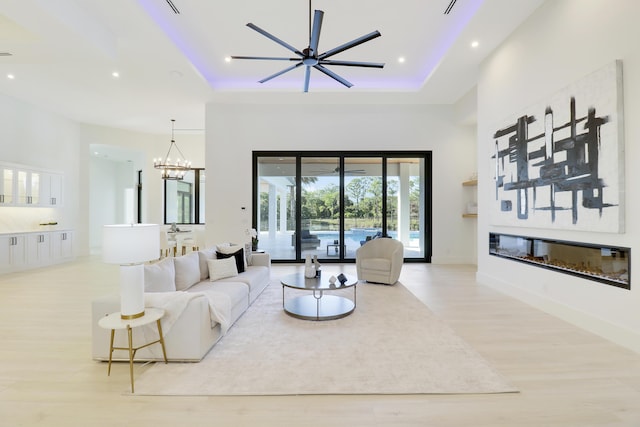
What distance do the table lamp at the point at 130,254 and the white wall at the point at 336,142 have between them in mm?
5298

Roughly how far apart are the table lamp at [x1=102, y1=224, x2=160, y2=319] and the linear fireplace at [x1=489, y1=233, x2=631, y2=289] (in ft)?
14.4

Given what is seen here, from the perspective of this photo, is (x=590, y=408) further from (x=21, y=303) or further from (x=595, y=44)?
(x=21, y=303)

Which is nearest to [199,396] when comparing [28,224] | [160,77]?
[160,77]

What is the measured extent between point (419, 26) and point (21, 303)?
7.29 meters

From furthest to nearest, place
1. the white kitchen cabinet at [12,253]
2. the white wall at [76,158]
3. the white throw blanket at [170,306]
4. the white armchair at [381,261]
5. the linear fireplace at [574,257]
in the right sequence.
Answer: the white wall at [76,158], the white kitchen cabinet at [12,253], the white armchair at [381,261], the linear fireplace at [574,257], the white throw blanket at [170,306]

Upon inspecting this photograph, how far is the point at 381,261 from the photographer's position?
18.2 ft

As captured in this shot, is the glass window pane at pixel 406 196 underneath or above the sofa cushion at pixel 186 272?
above

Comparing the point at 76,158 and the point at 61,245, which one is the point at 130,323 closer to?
the point at 61,245

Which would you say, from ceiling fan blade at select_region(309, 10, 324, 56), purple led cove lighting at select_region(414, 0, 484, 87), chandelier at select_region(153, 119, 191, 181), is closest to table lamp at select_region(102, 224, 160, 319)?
ceiling fan blade at select_region(309, 10, 324, 56)

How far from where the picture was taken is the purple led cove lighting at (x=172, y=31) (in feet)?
13.7

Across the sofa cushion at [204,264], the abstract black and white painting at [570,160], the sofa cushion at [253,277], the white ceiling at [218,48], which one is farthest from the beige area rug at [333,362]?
the white ceiling at [218,48]

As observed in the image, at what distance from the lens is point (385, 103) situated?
7477 millimetres

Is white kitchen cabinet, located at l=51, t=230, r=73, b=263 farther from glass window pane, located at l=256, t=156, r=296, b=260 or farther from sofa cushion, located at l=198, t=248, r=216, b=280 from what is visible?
sofa cushion, located at l=198, t=248, r=216, b=280

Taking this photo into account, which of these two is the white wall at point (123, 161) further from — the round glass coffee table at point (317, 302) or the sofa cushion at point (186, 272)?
the round glass coffee table at point (317, 302)
